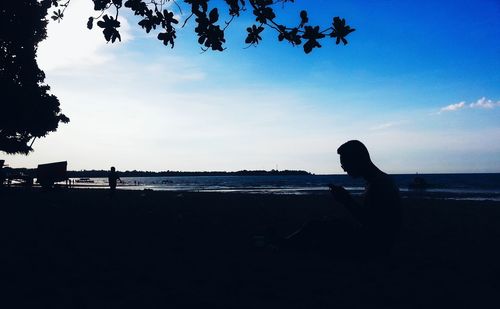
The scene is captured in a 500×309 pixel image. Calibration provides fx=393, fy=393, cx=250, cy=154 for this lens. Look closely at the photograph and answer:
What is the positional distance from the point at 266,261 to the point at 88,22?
469 cm

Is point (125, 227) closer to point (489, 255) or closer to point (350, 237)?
point (350, 237)

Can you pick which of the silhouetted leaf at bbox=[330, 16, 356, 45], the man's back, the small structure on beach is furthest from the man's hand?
the small structure on beach

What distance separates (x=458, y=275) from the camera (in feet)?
18.4

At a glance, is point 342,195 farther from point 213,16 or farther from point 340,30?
point 213,16

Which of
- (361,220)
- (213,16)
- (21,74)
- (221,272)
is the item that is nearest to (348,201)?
(361,220)

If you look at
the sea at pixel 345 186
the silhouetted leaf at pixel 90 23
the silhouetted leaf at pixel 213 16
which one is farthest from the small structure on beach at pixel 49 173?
the silhouetted leaf at pixel 213 16

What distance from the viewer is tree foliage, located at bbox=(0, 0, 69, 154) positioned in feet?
80.6

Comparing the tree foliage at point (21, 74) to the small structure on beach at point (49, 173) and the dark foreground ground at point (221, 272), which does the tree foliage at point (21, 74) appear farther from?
the dark foreground ground at point (221, 272)

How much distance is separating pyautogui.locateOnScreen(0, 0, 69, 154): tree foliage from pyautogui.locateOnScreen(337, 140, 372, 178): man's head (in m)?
24.4

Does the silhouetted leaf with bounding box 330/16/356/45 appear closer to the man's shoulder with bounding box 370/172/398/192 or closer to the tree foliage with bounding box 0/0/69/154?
the man's shoulder with bounding box 370/172/398/192

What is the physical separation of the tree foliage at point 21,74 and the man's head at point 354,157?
80.0 feet

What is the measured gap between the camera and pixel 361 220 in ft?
18.2

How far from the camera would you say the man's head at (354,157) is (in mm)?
5605

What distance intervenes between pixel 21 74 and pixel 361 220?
27735mm
